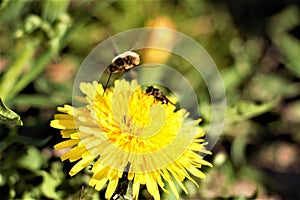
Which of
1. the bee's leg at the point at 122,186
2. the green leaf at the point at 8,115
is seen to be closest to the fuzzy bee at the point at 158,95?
the bee's leg at the point at 122,186

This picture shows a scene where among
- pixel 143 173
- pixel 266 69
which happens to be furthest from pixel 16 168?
pixel 266 69

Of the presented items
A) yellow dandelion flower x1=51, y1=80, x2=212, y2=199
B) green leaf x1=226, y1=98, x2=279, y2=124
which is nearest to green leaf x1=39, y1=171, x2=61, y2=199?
yellow dandelion flower x1=51, y1=80, x2=212, y2=199

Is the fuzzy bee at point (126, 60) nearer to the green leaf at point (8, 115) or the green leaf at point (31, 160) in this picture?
the green leaf at point (8, 115)

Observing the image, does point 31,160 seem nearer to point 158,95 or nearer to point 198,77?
point 158,95

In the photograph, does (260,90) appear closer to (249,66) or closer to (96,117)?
(249,66)

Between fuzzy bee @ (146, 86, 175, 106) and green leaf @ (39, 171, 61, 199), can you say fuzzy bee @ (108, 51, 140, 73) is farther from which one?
green leaf @ (39, 171, 61, 199)
